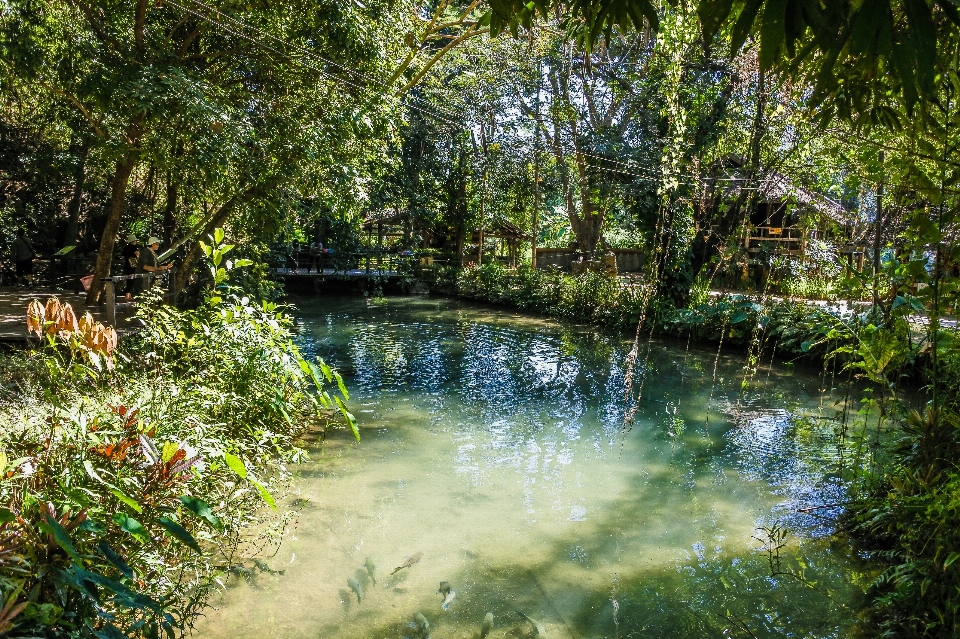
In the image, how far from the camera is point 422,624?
3398 mm

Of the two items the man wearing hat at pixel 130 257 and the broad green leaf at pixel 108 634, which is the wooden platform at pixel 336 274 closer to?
the man wearing hat at pixel 130 257

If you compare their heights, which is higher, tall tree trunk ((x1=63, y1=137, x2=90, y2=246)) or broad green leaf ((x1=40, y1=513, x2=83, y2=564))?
tall tree trunk ((x1=63, y1=137, x2=90, y2=246))

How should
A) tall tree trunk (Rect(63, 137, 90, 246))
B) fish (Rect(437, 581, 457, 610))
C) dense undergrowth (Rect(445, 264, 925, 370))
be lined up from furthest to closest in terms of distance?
tall tree trunk (Rect(63, 137, 90, 246))
dense undergrowth (Rect(445, 264, 925, 370))
fish (Rect(437, 581, 457, 610))

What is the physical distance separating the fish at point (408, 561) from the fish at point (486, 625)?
2.29 feet

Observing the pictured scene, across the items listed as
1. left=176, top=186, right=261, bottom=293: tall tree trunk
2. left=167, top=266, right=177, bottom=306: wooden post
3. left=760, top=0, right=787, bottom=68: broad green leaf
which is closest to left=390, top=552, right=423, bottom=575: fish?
left=760, top=0, right=787, bottom=68: broad green leaf

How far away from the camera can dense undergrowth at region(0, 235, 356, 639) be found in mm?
2268

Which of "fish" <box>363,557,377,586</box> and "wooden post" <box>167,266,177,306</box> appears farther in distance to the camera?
"wooden post" <box>167,266,177,306</box>

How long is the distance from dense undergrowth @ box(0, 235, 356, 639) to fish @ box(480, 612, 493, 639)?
134cm

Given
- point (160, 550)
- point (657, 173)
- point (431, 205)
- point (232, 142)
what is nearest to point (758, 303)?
point (657, 173)

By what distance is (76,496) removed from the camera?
8.04ft

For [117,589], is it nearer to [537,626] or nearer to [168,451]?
[168,451]

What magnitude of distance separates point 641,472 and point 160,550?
395 cm

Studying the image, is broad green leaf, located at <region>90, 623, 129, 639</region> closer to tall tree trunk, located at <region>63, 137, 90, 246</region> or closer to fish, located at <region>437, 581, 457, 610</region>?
fish, located at <region>437, 581, 457, 610</region>

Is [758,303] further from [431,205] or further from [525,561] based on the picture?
[431,205]
